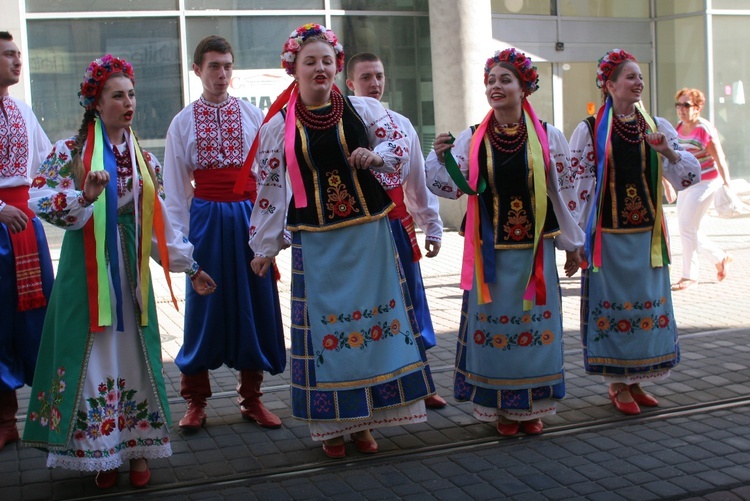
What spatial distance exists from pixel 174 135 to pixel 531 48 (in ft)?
39.3

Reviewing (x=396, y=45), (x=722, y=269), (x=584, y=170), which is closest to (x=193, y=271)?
(x=584, y=170)

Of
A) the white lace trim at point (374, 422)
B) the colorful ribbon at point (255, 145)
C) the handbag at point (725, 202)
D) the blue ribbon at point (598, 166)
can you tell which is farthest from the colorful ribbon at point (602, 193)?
the handbag at point (725, 202)

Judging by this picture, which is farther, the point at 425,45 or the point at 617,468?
the point at 425,45

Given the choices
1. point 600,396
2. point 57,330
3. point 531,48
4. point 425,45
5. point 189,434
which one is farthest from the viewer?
point 531,48

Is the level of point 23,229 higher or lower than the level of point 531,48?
lower

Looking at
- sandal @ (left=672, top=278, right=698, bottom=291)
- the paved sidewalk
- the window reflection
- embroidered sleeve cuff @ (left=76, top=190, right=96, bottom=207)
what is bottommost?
the paved sidewalk

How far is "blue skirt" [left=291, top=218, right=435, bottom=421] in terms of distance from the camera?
205 inches

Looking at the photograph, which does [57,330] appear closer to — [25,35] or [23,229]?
[23,229]

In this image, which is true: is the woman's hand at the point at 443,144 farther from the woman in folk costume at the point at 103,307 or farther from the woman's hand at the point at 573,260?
the woman in folk costume at the point at 103,307

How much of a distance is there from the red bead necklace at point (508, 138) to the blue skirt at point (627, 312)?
926mm

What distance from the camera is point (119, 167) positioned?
495 centimetres

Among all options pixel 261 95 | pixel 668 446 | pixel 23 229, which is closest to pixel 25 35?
pixel 261 95

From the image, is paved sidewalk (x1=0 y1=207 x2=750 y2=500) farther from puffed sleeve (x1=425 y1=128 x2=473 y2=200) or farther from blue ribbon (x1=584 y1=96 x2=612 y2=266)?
puffed sleeve (x1=425 y1=128 x2=473 y2=200)

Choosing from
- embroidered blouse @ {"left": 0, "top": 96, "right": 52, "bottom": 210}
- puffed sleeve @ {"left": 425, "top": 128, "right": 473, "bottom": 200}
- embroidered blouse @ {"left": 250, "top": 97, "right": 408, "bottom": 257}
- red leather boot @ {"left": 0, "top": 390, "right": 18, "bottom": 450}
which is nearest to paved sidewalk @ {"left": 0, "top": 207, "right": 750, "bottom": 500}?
red leather boot @ {"left": 0, "top": 390, "right": 18, "bottom": 450}
